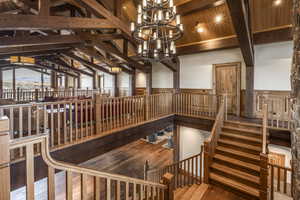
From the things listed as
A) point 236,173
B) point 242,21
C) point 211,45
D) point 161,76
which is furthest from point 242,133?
point 161,76

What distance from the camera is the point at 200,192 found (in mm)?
3613

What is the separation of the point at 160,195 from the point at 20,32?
5888 millimetres

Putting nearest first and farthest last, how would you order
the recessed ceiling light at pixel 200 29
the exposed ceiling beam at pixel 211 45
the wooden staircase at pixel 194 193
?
the wooden staircase at pixel 194 193, the exposed ceiling beam at pixel 211 45, the recessed ceiling light at pixel 200 29

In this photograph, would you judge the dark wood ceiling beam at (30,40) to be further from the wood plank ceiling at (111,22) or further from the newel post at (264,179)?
the newel post at (264,179)

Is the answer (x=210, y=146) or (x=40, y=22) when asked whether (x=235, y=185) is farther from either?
(x=40, y=22)

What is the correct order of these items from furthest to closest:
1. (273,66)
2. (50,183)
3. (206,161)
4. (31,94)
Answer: (31,94), (273,66), (206,161), (50,183)

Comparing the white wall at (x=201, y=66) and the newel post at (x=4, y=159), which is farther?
the white wall at (x=201, y=66)

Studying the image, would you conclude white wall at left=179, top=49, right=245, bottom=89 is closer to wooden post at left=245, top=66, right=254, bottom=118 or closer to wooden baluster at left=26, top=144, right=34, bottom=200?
wooden post at left=245, top=66, right=254, bottom=118

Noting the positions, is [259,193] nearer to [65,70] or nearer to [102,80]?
[102,80]

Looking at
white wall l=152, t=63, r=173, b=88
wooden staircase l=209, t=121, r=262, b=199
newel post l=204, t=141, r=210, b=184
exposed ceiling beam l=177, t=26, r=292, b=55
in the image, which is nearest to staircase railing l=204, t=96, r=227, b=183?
newel post l=204, t=141, r=210, b=184

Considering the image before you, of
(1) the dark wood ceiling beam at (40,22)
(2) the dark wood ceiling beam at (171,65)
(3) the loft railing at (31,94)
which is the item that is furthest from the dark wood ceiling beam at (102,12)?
(3) the loft railing at (31,94)

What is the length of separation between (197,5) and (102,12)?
2526 millimetres

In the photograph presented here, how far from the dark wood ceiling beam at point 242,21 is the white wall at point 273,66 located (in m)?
0.64

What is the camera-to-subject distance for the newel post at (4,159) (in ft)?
2.49
